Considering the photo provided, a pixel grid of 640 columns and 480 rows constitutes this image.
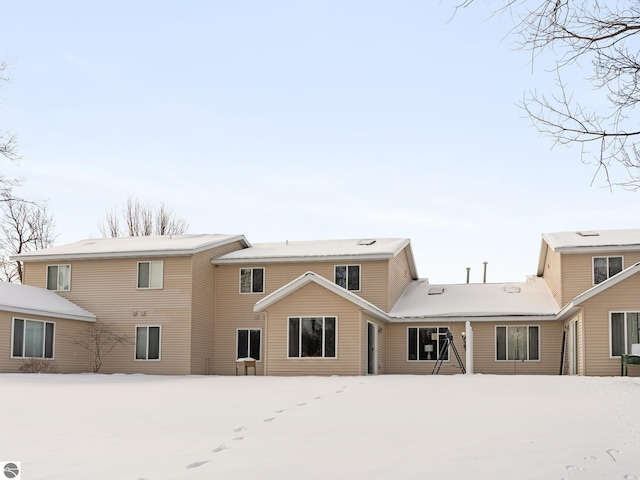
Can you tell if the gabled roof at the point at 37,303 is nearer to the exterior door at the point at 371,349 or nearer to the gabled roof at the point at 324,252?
the gabled roof at the point at 324,252

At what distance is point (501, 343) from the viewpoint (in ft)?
98.5

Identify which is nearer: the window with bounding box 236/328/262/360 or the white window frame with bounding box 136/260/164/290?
the white window frame with bounding box 136/260/164/290

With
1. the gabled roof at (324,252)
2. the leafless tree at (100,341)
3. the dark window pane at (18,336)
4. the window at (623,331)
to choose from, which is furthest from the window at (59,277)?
the window at (623,331)

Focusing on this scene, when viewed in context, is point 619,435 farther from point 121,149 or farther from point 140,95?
point 121,149

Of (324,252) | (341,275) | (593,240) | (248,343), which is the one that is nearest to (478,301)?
(593,240)

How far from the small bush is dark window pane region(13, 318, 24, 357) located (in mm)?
416

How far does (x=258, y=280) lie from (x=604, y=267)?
43.5 ft

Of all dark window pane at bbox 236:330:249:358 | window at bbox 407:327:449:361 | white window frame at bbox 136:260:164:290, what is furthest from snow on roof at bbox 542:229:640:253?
white window frame at bbox 136:260:164:290

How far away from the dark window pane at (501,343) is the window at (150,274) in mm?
13019

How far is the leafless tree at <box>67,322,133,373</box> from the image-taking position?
100 feet

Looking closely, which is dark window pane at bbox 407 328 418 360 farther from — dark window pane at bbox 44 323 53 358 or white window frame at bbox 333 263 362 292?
dark window pane at bbox 44 323 53 358

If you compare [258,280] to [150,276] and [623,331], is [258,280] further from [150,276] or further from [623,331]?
[623,331]

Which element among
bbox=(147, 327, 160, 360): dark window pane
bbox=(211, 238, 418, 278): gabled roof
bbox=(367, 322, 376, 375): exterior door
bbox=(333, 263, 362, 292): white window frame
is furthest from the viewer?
bbox=(333, 263, 362, 292): white window frame

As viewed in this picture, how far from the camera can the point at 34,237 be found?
48.0 m
